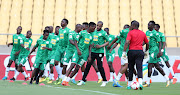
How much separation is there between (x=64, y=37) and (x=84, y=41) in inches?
35.5

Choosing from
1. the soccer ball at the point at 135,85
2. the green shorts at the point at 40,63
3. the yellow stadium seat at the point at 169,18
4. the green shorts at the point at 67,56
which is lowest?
the soccer ball at the point at 135,85

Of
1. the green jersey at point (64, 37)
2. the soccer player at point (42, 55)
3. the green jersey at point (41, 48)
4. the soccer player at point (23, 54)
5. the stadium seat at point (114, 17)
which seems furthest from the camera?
the stadium seat at point (114, 17)

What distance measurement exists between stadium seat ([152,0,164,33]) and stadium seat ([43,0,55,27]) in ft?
20.0

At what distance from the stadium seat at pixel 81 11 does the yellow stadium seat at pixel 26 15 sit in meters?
2.77

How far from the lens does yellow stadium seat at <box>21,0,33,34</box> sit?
16453 mm

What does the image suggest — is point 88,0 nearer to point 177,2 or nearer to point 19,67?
point 177,2

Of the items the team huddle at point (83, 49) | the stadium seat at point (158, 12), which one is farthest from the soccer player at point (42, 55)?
the stadium seat at point (158, 12)

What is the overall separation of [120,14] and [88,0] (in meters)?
2.12

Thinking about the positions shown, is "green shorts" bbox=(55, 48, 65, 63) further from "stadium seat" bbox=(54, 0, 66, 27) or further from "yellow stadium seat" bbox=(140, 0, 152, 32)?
"yellow stadium seat" bbox=(140, 0, 152, 32)

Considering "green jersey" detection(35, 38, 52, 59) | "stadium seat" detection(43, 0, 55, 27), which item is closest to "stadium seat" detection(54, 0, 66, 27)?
"stadium seat" detection(43, 0, 55, 27)

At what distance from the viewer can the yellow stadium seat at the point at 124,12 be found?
1691 centimetres

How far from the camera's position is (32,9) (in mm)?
17297

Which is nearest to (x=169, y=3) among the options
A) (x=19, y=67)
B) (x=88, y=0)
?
(x=88, y=0)

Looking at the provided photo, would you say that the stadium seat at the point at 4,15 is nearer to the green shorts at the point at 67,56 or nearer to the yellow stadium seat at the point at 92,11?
the yellow stadium seat at the point at 92,11
